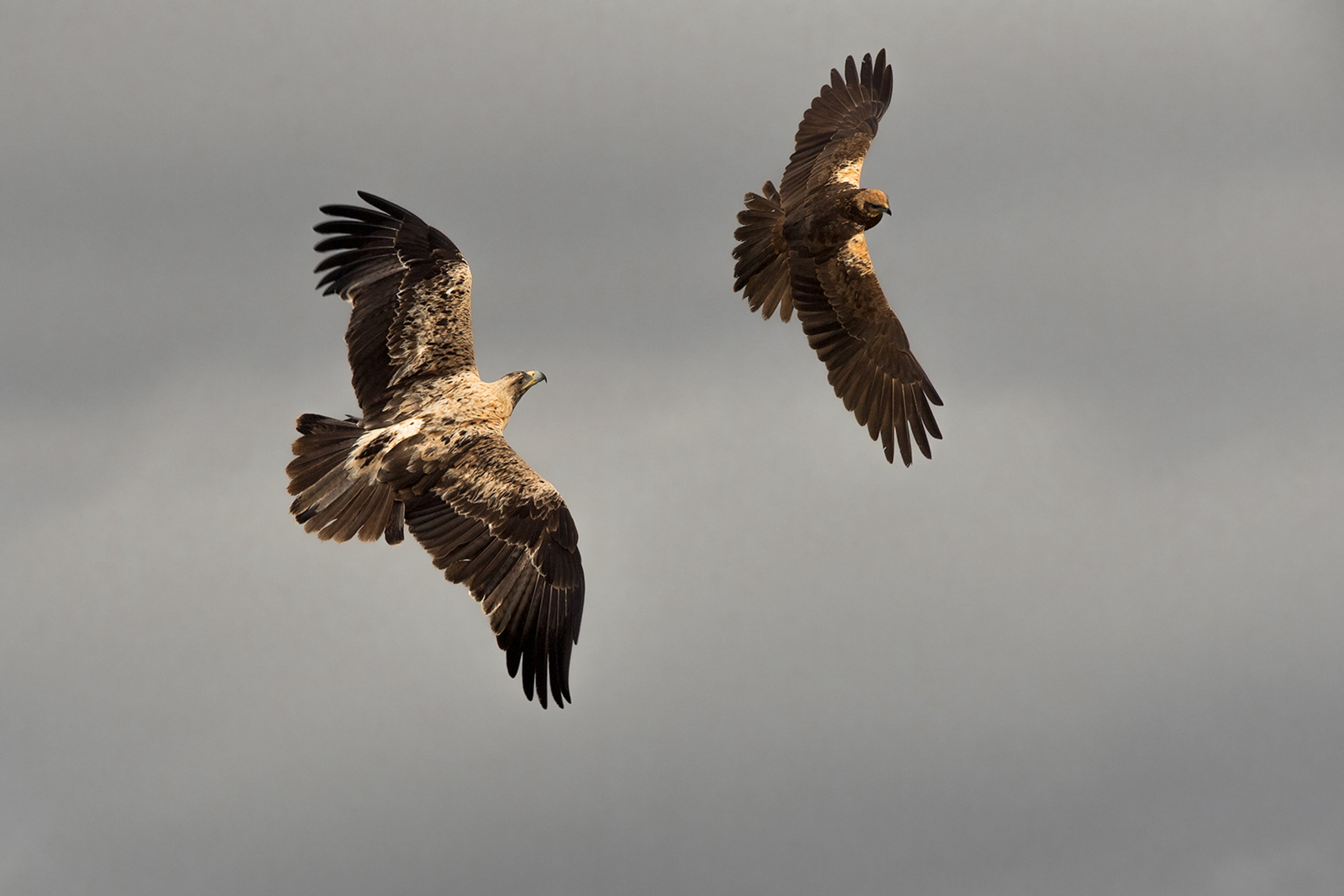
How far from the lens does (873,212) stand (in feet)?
72.7

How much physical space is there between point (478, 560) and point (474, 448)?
59.1 inches

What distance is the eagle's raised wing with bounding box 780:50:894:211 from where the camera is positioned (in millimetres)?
23516

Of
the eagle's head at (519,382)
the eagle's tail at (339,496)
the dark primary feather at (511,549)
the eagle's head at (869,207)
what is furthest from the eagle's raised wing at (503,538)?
the eagle's head at (869,207)

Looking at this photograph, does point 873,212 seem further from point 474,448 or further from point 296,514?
point 296,514

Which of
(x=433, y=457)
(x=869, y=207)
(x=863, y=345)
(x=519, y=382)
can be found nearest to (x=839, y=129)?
(x=869, y=207)

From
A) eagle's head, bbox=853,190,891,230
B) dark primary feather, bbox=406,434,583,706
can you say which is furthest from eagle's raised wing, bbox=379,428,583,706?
eagle's head, bbox=853,190,891,230

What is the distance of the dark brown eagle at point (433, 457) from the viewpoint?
1734 centimetres

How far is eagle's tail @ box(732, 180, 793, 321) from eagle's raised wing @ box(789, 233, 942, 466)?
0.46 metres

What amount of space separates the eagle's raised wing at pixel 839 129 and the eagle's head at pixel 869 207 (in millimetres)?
1140

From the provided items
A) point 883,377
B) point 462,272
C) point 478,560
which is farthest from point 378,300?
point 883,377

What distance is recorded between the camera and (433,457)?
18.4 m

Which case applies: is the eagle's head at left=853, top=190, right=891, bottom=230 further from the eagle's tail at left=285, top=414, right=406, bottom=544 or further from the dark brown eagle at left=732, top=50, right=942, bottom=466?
the eagle's tail at left=285, top=414, right=406, bottom=544

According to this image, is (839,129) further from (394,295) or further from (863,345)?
(394,295)

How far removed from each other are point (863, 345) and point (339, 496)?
7155 millimetres
